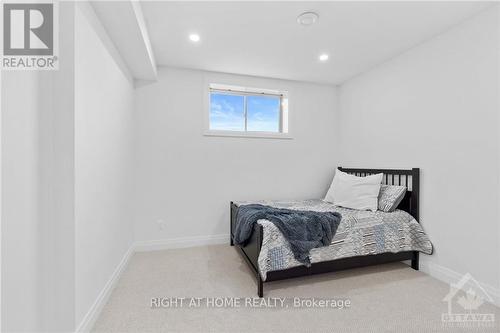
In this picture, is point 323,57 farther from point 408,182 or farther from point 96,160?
point 96,160

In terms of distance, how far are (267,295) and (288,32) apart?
2.44m

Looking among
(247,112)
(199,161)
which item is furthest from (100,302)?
(247,112)

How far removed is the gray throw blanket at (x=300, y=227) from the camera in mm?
1964

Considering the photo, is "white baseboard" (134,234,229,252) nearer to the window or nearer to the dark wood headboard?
the window

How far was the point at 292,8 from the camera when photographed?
190cm

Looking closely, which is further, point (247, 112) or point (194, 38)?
point (247, 112)

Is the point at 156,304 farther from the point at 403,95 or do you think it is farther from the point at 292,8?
the point at 403,95

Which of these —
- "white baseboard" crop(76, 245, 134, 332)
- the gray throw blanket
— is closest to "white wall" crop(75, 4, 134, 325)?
"white baseboard" crop(76, 245, 134, 332)

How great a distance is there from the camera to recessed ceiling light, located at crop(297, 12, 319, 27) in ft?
6.42

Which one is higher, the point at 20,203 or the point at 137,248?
the point at 20,203

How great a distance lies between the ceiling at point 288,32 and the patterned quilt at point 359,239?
71.5 inches

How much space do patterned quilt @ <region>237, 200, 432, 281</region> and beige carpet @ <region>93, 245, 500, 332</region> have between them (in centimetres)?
26

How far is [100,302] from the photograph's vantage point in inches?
66.1

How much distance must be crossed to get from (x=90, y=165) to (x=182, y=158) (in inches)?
59.7
